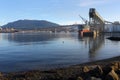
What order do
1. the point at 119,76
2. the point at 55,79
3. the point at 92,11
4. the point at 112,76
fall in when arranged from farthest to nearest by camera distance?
the point at 92,11
the point at 55,79
the point at 119,76
the point at 112,76

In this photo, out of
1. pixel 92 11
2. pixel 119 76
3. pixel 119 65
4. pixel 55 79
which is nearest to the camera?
pixel 119 76

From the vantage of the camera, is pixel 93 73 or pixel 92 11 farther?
pixel 92 11

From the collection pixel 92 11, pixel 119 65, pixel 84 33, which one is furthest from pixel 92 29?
pixel 119 65

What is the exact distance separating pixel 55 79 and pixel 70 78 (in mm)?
824

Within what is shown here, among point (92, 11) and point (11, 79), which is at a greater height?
point (92, 11)

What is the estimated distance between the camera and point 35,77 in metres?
15.1

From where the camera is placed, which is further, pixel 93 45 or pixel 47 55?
pixel 93 45

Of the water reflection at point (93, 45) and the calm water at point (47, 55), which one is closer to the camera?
the calm water at point (47, 55)

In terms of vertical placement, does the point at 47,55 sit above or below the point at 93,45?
above

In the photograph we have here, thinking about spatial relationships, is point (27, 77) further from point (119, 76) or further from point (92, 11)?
point (92, 11)

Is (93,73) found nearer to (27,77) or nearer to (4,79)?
(27,77)

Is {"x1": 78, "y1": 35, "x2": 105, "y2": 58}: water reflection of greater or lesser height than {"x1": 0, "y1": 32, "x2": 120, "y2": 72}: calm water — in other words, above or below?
below

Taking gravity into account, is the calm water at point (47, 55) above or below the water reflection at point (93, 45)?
above

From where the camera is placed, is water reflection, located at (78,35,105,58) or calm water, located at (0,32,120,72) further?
water reflection, located at (78,35,105,58)
